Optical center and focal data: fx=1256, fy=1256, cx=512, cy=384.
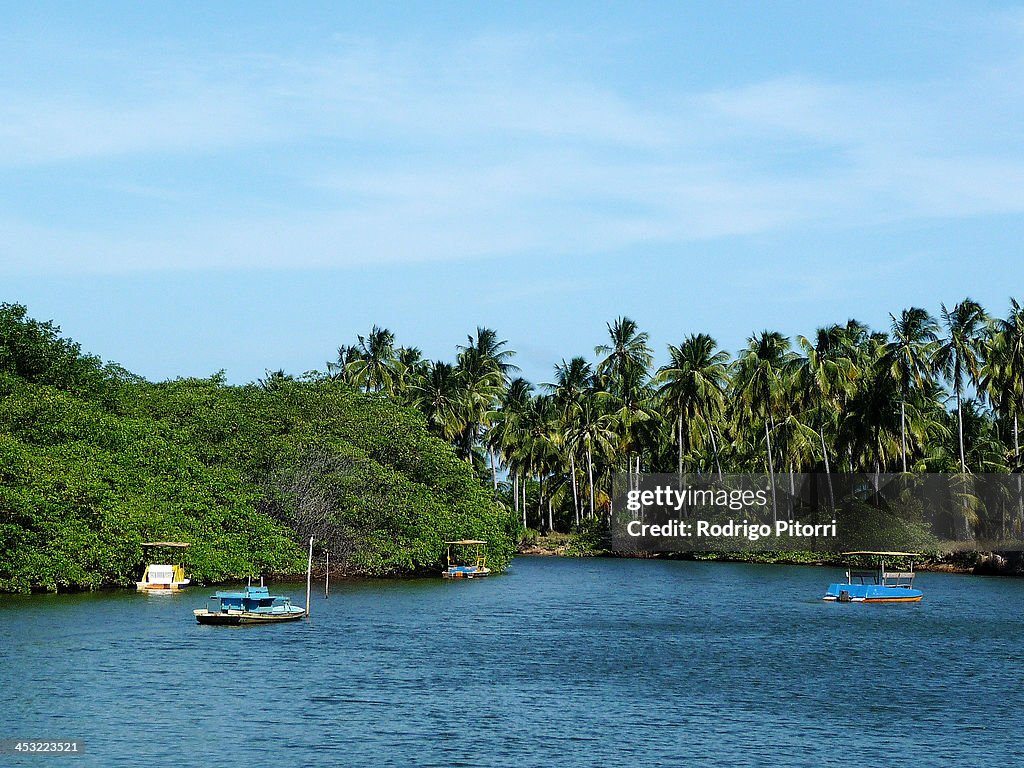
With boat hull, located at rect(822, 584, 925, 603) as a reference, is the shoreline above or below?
above

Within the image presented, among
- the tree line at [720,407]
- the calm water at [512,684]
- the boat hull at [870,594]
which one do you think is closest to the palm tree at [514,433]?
the tree line at [720,407]

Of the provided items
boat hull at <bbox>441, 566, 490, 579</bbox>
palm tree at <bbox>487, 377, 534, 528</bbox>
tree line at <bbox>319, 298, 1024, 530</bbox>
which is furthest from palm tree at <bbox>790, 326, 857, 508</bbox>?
boat hull at <bbox>441, 566, 490, 579</bbox>

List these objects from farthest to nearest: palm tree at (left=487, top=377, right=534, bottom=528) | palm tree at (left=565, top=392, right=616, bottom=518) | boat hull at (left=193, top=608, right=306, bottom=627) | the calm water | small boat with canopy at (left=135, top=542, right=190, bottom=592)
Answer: palm tree at (left=487, top=377, right=534, bottom=528), palm tree at (left=565, top=392, right=616, bottom=518), small boat with canopy at (left=135, top=542, right=190, bottom=592), boat hull at (left=193, top=608, right=306, bottom=627), the calm water

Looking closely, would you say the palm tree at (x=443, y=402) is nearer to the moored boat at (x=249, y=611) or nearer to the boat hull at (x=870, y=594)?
the boat hull at (x=870, y=594)

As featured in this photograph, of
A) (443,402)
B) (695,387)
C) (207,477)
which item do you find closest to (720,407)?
(695,387)

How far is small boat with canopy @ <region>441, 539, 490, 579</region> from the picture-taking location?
300 feet

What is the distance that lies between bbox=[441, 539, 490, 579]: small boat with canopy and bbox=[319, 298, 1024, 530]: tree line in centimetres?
1713

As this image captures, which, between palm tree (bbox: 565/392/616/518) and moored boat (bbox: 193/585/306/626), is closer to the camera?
moored boat (bbox: 193/585/306/626)

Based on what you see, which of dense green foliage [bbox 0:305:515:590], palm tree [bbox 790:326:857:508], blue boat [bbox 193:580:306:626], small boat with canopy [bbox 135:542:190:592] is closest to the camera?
blue boat [bbox 193:580:306:626]

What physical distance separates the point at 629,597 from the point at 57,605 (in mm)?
34267

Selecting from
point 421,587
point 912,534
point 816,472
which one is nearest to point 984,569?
point 912,534

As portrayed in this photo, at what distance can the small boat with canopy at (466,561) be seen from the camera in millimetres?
91438

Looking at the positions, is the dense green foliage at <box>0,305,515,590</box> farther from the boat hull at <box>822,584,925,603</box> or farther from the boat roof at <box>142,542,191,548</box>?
the boat hull at <box>822,584,925,603</box>

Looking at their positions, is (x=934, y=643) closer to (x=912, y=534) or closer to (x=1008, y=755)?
(x=1008, y=755)
